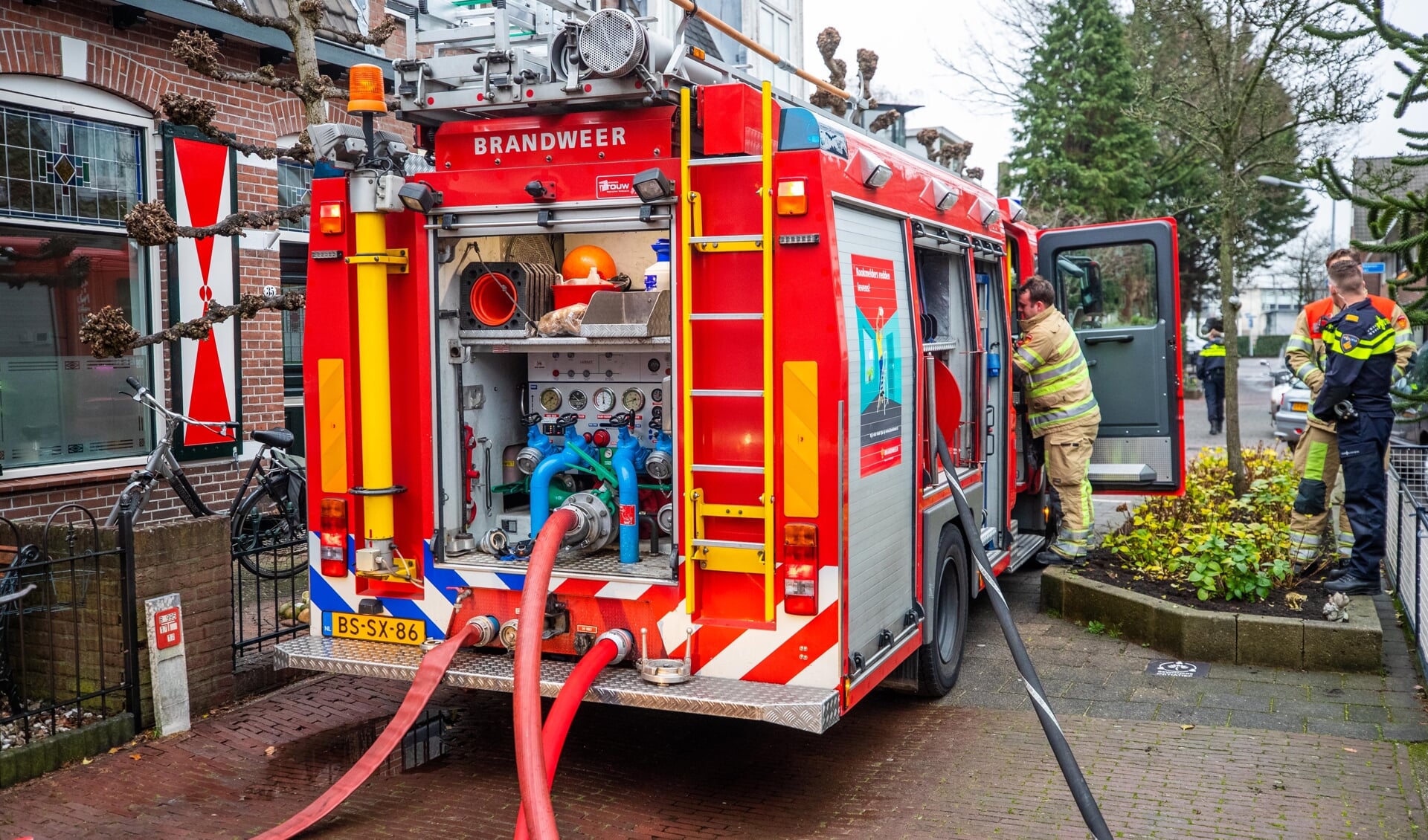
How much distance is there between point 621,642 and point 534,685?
47 centimetres

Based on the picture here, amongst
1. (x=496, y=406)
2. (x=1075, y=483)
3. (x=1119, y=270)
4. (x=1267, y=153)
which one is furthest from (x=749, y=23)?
(x=496, y=406)

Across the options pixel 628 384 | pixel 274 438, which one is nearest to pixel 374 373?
pixel 628 384

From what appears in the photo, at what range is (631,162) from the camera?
15.9 feet

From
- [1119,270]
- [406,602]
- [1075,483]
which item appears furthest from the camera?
[1119,270]

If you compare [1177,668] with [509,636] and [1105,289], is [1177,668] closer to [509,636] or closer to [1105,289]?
[1105,289]

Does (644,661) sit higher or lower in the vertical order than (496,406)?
lower

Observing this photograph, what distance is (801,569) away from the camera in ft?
15.2

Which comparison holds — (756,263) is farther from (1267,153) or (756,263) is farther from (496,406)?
(1267,153)

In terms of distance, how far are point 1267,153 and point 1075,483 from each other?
9087 millimetres

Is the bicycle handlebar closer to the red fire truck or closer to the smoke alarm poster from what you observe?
the red fire truck

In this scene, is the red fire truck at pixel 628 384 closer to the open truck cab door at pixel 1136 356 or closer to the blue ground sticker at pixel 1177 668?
the blue ground sticker at pixel 1177 668

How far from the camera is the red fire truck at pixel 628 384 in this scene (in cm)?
462

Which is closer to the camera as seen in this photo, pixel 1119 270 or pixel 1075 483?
pixel 1075 483

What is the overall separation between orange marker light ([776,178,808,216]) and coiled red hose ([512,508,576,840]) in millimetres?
1545
